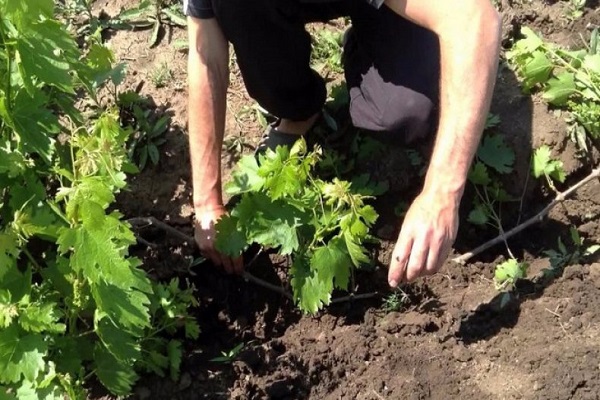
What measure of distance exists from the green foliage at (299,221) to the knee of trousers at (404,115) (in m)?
0.47

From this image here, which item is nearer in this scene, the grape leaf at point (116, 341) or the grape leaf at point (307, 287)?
the grape leaf at point (116, 341)

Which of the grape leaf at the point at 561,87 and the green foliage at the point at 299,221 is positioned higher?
the grape leaf at the point at 561,87

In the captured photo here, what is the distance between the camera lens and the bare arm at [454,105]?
2238 mm

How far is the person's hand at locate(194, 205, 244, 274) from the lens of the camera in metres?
2.82

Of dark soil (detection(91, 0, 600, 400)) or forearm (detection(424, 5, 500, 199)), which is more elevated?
forearm (detection(424, 5, 500, 199))

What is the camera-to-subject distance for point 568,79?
10.2ft

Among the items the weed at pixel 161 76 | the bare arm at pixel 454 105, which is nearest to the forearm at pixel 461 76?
the bare arm at pixel 454 105

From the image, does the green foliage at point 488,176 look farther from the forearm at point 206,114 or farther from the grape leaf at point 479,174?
the forearm at point 206,114

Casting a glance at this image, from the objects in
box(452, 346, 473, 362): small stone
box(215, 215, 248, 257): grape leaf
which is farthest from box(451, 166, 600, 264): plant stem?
box(215, 215, 248, 257): grape leaf

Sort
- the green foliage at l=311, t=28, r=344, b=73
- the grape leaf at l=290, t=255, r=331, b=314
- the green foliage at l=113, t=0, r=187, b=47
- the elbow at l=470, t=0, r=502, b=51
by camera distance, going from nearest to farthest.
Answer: the elbow at l=470, t=0, r=502, b=51 → the grape leaf at l=290, t=255, r=331, b=314 → the green foliage at l=311, t=28, r=344, b=73 → the green foliage at l=113, t=0, r=187, b=47

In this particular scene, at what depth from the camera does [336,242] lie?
2.42m

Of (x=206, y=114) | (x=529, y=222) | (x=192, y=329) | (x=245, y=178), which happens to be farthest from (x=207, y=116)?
(x=529, y=222)

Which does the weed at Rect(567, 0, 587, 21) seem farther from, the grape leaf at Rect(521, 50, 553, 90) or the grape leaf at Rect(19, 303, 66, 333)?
the grape leaf at Rect(19, 303, 66, 333)

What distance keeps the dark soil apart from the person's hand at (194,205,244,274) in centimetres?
11
